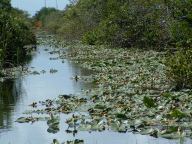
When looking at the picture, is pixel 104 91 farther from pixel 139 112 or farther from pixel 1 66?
pixel 1 66

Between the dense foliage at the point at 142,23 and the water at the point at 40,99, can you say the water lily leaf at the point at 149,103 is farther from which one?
the dense foliage at the point at 142,23

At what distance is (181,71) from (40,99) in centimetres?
369

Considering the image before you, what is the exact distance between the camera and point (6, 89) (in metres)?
15.4

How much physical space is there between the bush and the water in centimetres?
269

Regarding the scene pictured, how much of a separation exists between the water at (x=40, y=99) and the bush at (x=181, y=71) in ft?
8.81

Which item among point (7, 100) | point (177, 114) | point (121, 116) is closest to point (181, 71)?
point (121, 116)

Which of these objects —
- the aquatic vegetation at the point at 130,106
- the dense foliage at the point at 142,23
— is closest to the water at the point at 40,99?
the aquatic vegetation at the point at 130,106

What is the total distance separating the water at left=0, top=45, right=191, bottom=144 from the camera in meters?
8.73

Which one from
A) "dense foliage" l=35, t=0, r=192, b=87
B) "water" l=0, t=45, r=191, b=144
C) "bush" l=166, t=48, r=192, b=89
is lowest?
"water" l=0, t=45, r=191, b=144

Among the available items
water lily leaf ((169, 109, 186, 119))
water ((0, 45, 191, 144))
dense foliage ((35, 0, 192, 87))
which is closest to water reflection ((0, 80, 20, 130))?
water ((0, 45, 191, 144))

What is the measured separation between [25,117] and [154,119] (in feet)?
9.39

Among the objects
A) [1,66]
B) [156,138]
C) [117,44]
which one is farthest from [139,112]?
[117,44]

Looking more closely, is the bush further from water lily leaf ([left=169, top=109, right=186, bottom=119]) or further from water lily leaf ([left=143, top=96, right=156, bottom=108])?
water lily leaf ([left=169, top=109, right=186, bottom=119])

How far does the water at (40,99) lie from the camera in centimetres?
873
